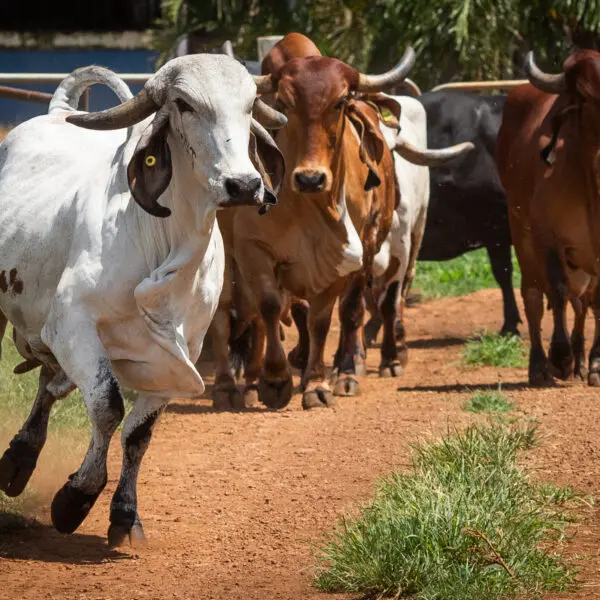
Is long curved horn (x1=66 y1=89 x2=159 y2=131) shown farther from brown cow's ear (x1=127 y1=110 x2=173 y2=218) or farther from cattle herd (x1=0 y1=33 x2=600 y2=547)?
brown cow's ear (x1=127 y1=110 x2=173 y2=218)

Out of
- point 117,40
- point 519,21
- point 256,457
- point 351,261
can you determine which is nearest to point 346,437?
point 256,457

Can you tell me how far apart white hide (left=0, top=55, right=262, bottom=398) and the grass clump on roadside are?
102cm

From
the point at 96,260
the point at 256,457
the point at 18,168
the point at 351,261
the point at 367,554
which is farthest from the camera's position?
the point at 351,261

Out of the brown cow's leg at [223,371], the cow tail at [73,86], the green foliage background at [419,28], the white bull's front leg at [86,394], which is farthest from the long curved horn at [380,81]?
the green foliage background at [419,28]

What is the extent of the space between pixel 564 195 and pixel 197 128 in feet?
14.8

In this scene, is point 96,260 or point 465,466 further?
point 465,466

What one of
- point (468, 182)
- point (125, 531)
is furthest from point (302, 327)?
point (125, 531)

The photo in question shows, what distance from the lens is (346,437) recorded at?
8.34m

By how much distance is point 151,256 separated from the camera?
614 centimetres

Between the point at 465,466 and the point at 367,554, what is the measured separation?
1.38 metres

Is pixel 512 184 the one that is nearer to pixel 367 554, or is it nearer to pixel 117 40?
pixel 367 554

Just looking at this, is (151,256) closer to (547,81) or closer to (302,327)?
(547,81)

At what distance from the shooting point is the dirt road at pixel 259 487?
220 inches

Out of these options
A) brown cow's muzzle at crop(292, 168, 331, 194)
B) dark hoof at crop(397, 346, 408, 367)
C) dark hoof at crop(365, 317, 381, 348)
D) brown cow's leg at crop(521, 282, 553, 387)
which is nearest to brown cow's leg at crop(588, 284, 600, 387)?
brown cow's leg at crop(521, 282, 553, 387)
